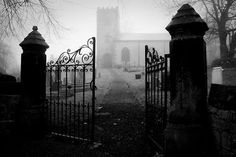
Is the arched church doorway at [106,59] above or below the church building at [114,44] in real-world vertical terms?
below

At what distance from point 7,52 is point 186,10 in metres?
58.1

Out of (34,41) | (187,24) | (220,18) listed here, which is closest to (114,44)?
(220,18)

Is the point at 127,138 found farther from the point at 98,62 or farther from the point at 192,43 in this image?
the point at 98,62

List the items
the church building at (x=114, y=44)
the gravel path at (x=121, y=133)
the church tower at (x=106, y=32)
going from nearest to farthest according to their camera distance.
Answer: the gravel path at (x=121, y=133)
the church building at (x=114, y=44)
the church tower at (x=106, y=32)

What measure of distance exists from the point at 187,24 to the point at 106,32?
49.7 m

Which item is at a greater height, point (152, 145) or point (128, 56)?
point (128, 56)

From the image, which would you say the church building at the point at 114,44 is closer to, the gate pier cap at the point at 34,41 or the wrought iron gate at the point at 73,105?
the wrought iron gate at the point at 73,105

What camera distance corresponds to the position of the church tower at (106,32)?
50812 millimetres

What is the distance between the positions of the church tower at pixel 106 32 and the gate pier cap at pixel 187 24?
47548 millimetres

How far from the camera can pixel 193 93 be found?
119 inches

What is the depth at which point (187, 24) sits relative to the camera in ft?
10.1

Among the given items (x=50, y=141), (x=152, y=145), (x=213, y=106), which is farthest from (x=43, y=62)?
(x=213, y=106)

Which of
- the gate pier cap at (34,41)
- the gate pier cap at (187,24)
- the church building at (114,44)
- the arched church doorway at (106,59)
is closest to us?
the gate pier cap at (187,24)

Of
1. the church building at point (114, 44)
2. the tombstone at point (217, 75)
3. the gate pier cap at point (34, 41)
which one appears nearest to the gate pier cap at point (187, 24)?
the gate pier cap at point (34, 41)
